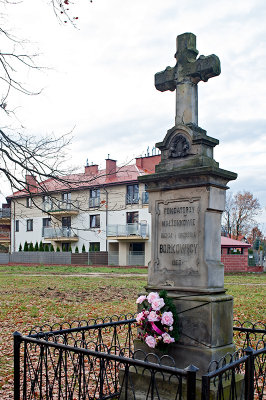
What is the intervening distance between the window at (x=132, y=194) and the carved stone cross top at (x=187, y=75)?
37.2 metres

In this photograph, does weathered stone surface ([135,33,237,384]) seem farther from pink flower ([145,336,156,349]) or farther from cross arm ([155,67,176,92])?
pink flower ([145,336,156,349])

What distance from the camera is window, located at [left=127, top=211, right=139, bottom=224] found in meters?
44.4

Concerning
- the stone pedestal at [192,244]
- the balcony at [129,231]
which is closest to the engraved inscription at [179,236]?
the stone pedestal at [192,244]

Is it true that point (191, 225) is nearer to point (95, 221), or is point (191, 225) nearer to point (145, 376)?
point (145, 376)

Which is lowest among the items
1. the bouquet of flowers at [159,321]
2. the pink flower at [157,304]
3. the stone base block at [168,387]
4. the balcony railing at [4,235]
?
the stone base block at [168,387]

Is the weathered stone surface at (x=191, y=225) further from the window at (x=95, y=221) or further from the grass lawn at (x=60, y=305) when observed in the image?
the window at (x=95, y=221)

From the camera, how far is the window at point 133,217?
44.4m

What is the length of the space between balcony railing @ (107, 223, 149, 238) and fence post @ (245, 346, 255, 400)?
37998 millimetres

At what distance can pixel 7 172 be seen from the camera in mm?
8742

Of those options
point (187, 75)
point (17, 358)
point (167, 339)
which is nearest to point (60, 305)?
point (17, 358)

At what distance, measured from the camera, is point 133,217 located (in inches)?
1767

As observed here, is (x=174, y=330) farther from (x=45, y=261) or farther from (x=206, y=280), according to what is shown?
(x=45, y=261)

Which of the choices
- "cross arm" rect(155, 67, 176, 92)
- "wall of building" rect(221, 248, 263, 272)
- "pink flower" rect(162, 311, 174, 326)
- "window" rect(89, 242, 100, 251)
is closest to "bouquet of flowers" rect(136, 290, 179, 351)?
"pink flower" rect(162, 311, 174, 326)

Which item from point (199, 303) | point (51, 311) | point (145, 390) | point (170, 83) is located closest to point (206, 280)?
point (199, 303)
